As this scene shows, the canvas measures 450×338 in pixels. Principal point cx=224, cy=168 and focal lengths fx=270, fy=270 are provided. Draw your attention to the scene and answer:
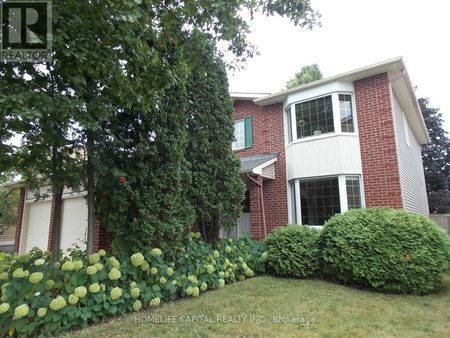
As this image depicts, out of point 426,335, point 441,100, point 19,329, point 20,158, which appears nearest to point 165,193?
point 20,158

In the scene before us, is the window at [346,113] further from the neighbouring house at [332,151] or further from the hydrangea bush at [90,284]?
the hydrangea bush at [90,284]

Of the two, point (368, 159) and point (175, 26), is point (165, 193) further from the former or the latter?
point (368, 159)

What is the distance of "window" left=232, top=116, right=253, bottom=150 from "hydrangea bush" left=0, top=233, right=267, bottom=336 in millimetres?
5844

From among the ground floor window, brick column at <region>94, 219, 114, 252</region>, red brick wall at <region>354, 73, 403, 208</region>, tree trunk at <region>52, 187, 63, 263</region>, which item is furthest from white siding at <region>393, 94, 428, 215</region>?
tree trunk at <region>52, 187, 63, 263</region>

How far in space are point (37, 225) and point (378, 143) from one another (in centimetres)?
1324

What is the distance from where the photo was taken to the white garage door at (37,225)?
1081cm

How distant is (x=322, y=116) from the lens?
881 centimetres

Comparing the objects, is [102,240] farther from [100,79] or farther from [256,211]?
[100,79]

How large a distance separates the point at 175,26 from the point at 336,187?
6496 millimetres

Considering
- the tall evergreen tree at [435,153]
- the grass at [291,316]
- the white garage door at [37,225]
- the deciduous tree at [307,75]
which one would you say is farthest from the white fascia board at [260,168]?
the tall evergreen tree at [435,153]

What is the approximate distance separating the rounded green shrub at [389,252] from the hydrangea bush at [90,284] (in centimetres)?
259

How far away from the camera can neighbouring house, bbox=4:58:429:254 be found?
25.7 ft

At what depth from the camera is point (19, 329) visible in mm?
3451

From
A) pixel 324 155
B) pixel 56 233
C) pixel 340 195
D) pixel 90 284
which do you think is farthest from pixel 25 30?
pixel 340 195
